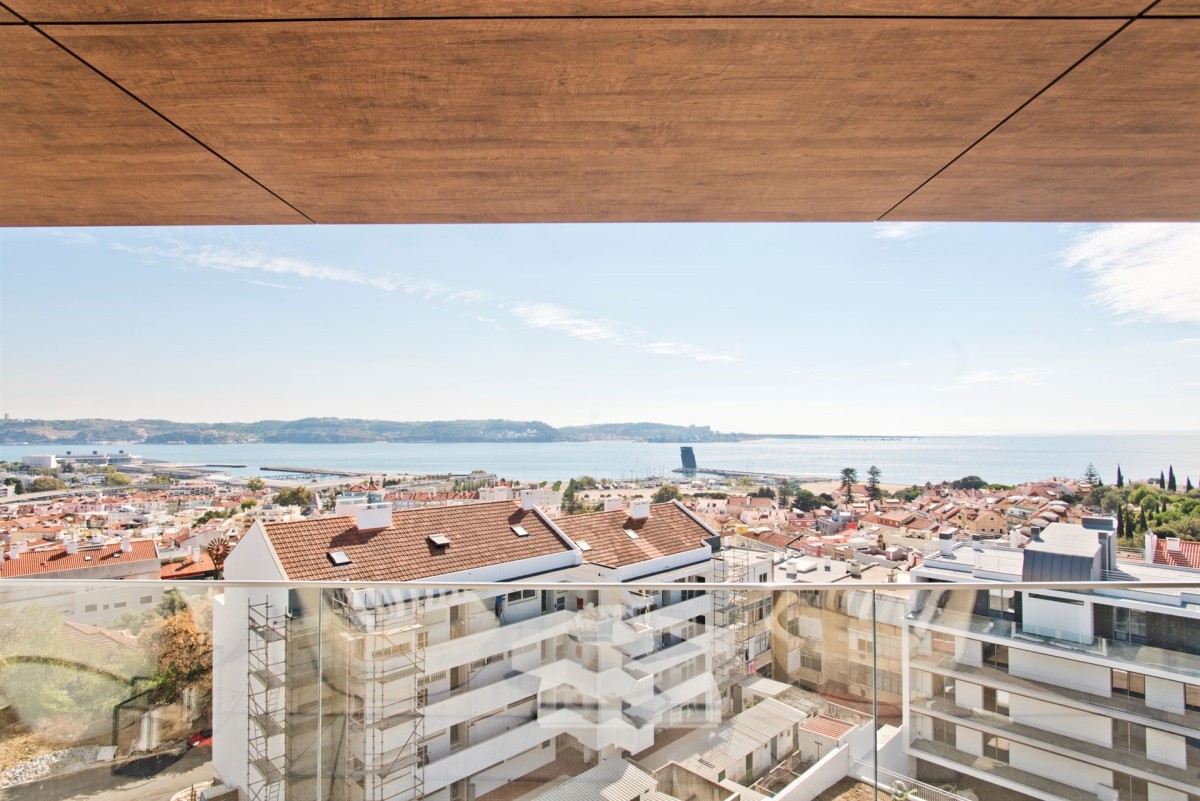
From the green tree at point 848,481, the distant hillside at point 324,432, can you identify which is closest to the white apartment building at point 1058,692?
the distant hillside at point 324,432

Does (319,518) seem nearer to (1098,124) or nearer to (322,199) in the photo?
(322,199)

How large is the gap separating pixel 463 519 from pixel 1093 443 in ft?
37.4

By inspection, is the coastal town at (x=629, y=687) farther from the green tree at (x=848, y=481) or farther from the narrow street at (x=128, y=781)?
the green tree at (x=848, y=481)

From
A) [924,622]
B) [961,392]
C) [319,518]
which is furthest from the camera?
[961,392]

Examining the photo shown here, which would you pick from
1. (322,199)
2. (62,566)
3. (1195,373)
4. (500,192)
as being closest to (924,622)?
(500,192)

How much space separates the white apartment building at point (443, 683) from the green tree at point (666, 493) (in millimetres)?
10849

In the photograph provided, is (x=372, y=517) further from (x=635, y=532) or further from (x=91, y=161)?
(x=91, y=161)

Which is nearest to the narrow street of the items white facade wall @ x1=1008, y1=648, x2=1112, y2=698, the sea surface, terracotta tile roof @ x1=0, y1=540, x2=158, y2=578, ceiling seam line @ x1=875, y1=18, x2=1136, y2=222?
white facade wall @ x1=1008, y1=648, x2=1112, y2=698

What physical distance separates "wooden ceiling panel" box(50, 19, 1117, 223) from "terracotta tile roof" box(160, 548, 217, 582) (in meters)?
7.93

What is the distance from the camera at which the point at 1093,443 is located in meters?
10.0

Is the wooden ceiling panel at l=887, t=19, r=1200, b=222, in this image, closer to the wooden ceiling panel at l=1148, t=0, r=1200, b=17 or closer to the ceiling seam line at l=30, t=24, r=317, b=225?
the wooden ceiling panel at l=1148, t=0, r=1200, b=17

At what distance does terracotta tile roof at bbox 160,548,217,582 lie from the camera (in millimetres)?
7766

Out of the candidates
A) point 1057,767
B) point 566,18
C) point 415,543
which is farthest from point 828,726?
point 415,543

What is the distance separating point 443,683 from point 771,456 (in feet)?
38.5
